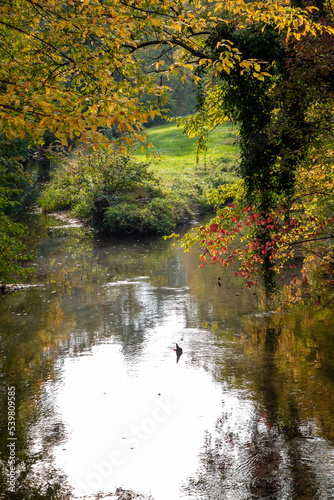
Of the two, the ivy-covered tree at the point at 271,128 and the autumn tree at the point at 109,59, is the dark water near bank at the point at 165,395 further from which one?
the autumn tree at the point at 109,59

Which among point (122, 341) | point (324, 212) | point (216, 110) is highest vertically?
point (216, 110)

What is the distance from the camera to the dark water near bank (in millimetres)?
4949

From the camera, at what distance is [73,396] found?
23.1 ft

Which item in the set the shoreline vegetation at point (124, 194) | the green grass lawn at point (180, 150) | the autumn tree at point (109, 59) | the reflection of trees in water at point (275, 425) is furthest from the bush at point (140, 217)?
the reflection of trees in water at point (275, 425)

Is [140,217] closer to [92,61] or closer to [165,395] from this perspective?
[92,61]

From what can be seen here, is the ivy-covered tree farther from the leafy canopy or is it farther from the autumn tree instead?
the leafy canopy

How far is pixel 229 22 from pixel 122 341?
21.7ft

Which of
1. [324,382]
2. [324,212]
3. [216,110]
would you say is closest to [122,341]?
[324,382]

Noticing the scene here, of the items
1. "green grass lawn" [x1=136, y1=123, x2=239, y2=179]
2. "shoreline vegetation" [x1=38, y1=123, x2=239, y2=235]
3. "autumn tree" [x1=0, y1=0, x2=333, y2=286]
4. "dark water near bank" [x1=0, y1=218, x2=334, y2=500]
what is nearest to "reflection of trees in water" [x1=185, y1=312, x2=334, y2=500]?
"dark water near bank" [x1=0, y1=218, x2=334, y2=500]

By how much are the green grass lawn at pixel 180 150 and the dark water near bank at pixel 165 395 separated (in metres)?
16.1

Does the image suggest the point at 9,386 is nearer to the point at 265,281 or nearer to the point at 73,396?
the point at 73,396

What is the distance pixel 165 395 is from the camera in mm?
6949

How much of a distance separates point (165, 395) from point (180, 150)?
110ft

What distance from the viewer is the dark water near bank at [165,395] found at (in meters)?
4.95
